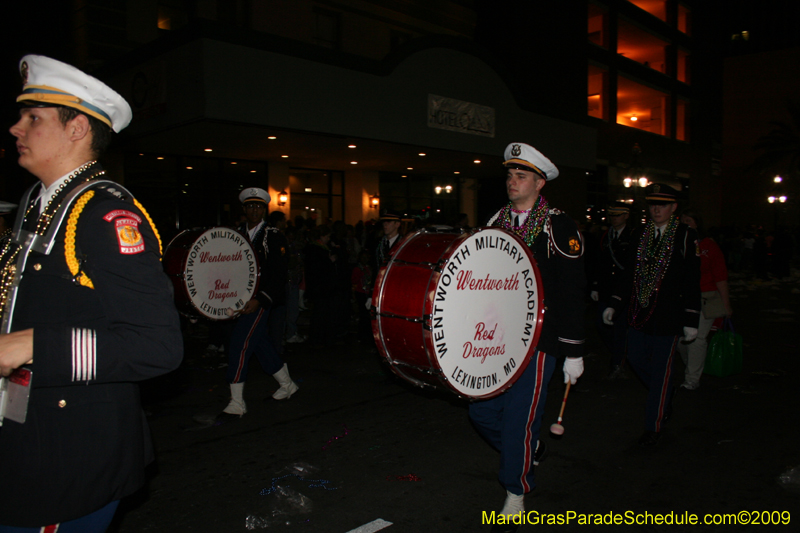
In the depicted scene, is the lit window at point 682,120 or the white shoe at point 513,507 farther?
the lit window at point 682,120

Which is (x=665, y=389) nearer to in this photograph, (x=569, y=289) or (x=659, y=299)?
(x=659, y=299)

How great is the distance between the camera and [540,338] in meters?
3.36

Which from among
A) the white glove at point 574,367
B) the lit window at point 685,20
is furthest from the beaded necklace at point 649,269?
the lit window at point 685,20

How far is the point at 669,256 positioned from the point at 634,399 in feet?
6.38

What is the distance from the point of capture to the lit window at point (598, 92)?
26359mm

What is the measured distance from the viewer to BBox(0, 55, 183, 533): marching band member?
5.11ft

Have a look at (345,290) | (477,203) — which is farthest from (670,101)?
(345,290)

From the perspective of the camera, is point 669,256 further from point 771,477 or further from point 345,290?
point 345,290

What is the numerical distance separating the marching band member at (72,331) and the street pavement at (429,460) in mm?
1802

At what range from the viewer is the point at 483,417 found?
3.35 meters

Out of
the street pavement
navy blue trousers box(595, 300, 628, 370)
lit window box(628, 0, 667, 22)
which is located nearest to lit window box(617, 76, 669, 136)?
lit window box(628, 0, 667, 22)

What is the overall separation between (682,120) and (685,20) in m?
5.84

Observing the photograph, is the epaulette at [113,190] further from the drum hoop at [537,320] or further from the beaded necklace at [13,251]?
the drum hoop at [537,320]

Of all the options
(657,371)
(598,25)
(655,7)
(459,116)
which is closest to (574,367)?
(657,371)
